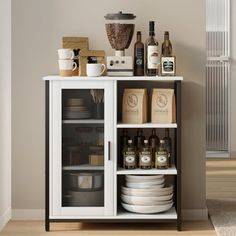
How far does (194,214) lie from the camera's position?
4742mm

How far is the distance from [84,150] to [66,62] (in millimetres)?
571

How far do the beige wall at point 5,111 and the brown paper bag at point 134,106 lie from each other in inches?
32.3

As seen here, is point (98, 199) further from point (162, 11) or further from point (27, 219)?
point (162, 11)

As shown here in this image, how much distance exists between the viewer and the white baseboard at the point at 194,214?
4738mm

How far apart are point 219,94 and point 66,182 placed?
3944 millimetres

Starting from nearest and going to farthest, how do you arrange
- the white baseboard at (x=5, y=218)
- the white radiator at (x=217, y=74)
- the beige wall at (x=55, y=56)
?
the white baseboard at (x=5, y=218), the beige wall at (x=55, y=56), the white radiator at (x=217, y=74)

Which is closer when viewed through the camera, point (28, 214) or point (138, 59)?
point (138, 59)

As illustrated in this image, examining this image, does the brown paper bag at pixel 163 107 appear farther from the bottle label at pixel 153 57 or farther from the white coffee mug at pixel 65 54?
the white coffee mug at pixel 65 54

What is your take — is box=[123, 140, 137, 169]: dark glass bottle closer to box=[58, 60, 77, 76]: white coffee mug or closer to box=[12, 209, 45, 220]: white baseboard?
box=[58, 60, 77, 76]: white coffee mug

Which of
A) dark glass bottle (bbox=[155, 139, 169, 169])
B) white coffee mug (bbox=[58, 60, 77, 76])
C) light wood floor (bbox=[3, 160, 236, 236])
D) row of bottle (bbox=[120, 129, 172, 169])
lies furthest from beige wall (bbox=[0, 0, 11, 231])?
dark glass bottle (bbox=[155, 139, 169, 169])

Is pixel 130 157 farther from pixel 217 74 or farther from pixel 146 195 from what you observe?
pixel 217 74

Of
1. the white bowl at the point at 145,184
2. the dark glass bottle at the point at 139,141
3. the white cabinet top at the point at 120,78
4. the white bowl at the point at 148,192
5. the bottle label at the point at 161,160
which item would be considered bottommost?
the white bowl at the point at 148,192

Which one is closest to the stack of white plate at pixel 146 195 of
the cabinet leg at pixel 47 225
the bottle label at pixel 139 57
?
the cabinet leg at pixel 47 225

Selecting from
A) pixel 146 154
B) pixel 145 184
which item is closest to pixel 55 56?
pixel 146 154
